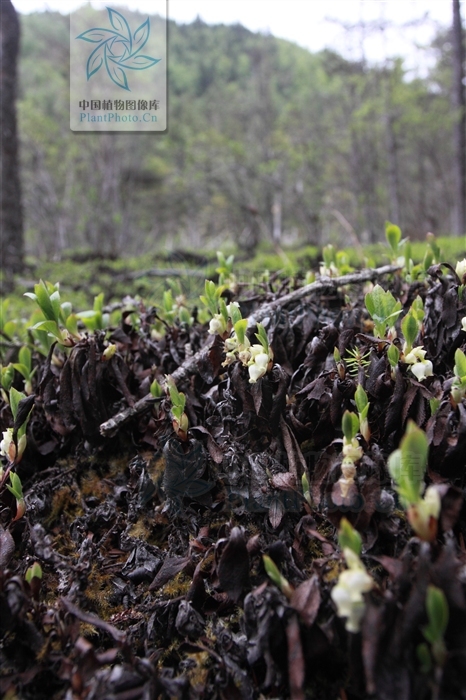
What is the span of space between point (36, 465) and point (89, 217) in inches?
652

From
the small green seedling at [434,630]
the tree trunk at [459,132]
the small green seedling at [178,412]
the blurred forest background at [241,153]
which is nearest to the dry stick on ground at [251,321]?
the small green seedling at [178,412]

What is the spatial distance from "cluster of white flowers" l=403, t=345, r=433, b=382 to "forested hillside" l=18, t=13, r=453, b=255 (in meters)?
11.3

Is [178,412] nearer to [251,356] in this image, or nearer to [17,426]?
[251,356]

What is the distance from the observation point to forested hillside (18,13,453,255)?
17.0 m

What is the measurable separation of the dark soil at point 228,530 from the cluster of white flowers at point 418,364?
24 millimetres

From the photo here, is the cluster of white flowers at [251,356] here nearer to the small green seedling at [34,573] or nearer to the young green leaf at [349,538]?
the young green leaf at [349,538]

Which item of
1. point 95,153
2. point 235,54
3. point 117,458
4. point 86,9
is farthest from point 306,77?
point 117,458

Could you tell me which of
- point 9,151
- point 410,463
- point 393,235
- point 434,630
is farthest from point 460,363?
point 9,151

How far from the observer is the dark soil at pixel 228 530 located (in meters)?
0.67

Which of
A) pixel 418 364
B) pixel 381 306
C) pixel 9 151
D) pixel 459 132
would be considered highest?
pixel 459 132

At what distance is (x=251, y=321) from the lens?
1.25 m

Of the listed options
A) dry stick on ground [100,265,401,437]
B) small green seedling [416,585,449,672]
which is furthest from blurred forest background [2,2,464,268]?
small green seedling [416,585,449,672]

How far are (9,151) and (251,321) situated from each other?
6975 mm

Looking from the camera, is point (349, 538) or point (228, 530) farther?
point (228, 530)
